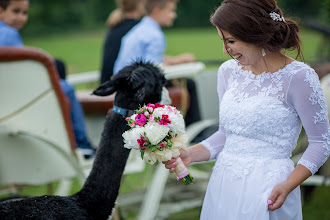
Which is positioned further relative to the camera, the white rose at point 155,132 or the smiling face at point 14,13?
the smiling face at point 14,13

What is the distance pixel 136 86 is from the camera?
254 cm

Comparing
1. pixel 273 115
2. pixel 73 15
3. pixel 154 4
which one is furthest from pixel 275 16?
pixel 73 15

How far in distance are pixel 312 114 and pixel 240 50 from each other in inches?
15.4

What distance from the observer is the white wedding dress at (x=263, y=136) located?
2.06 metres

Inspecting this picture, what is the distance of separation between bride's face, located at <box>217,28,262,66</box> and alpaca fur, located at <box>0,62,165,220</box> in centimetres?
54

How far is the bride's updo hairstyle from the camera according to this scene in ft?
6.82

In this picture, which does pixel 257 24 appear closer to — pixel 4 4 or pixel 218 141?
pixel 218 141

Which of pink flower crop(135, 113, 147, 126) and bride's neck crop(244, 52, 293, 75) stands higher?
bride's neck crop(244, 52, 293, 75)

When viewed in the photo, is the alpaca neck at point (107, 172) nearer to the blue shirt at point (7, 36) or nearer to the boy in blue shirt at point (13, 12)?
the blue shirt at point (7, 36)

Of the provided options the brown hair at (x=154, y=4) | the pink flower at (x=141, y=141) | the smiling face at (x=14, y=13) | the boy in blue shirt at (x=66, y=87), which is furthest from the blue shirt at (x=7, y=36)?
the pink flower at (x=141, y=141)

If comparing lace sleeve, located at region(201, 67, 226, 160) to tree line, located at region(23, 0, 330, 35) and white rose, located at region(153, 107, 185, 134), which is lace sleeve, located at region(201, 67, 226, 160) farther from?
tree line, located at region(23, 0, 330, 35)

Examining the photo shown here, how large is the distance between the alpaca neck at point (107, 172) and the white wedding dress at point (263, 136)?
527 mm

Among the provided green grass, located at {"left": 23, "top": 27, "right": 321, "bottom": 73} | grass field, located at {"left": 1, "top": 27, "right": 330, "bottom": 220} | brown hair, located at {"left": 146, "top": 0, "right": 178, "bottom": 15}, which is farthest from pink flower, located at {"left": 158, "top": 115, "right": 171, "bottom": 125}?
green grass, located at {"left": 23, "top": 27, "right": 321, "bottom": 73}

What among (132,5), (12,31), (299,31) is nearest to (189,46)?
(132,5)
